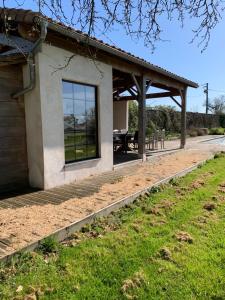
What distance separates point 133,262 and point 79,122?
400 centimetres

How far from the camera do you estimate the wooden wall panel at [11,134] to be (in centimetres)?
523

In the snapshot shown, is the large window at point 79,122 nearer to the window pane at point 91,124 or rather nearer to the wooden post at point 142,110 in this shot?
the window pane at point 91,124

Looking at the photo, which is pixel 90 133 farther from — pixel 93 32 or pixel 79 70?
pixel 93 32

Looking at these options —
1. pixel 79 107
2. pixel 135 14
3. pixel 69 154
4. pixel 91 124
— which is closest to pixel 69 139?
pixel 69 154

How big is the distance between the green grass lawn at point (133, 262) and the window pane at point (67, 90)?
2.78 m

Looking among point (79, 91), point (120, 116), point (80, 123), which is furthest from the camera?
point (120, 116)

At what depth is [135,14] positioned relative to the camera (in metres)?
3.11

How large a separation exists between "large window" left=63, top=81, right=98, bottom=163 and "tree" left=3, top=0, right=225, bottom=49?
305cm

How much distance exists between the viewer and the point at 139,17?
3113 mm

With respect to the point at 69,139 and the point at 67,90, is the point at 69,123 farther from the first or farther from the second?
the point at 67,90

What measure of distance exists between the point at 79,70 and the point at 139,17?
324cm

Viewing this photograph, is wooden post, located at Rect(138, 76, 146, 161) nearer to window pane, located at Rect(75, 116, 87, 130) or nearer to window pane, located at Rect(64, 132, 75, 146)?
window pane, located at Rect(75, 116, 87, 130)

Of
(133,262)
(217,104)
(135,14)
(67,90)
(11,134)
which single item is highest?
(217,104)

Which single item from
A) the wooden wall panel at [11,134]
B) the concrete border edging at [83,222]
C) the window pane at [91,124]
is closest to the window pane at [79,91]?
the window pane at [91,124]
